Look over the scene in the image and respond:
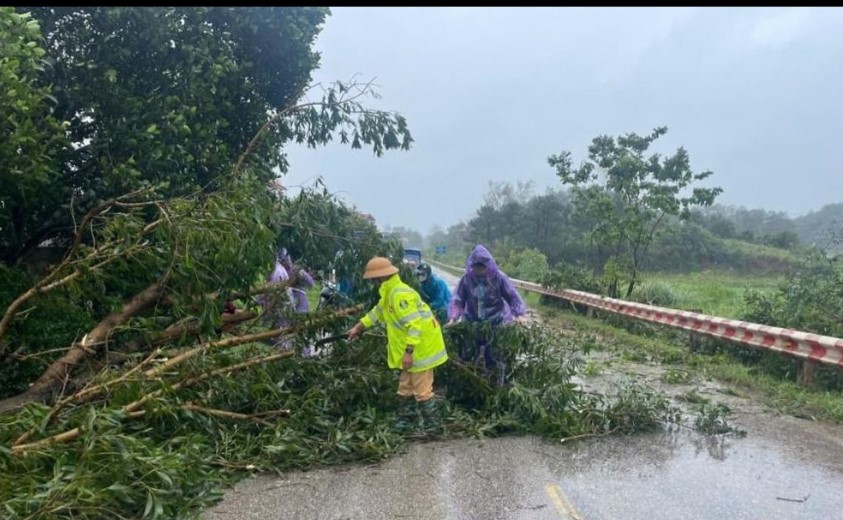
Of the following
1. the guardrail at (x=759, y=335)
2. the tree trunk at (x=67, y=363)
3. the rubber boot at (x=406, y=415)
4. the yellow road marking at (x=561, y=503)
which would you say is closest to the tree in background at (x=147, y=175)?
the tree trunk at (x=67, y=363)

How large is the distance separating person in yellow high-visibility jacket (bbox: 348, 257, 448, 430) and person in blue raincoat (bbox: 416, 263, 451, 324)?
1.45m

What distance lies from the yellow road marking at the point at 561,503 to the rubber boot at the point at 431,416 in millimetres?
1359

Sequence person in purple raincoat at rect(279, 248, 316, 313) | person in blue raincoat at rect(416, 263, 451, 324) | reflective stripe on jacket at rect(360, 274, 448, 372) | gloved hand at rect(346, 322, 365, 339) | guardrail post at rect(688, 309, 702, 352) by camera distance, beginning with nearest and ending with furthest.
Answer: reflective stripe on jacket at rect(360, 274, 448, 372) → gloved hand at rect(346, 322, 365, 339) → person in purple raincoat at rect(279, 248, 316, 313) → person in blue raincoat at rect(416, 263, 451, 324) → guardrail post at rect(688, 309, 702, 352)

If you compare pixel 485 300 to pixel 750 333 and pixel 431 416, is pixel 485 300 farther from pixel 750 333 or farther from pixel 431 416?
pixel 750 333

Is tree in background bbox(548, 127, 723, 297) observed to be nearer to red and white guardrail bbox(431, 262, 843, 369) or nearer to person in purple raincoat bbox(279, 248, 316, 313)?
red and white guardrail bbox(431, 262, 843, 369)

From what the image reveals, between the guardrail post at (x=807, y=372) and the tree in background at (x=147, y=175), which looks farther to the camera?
the guardrail post at (x=807, y=372)

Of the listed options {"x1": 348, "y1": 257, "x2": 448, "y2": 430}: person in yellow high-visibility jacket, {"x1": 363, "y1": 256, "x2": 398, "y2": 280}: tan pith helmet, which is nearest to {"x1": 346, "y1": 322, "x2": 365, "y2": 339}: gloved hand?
{"x1": 348, "y1": 257, "x2": 448, "y2": 430}: person in yellow high-visibility jacket

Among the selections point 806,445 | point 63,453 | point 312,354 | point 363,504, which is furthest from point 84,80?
point 806,445

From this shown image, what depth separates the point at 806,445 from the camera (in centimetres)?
561

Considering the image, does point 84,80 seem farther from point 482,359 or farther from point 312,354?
point 482,359

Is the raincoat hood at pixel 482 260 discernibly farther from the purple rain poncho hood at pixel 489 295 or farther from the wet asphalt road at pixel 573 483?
the wet asphalt road at pixel 573 483

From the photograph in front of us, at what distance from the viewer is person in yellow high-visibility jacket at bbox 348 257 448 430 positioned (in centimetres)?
574

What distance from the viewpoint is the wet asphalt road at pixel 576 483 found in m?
4.23

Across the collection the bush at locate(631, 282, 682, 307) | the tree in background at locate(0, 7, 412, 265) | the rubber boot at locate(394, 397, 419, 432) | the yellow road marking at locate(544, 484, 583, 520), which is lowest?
the yellow road marking at locate(544, 484, 583, 520)
